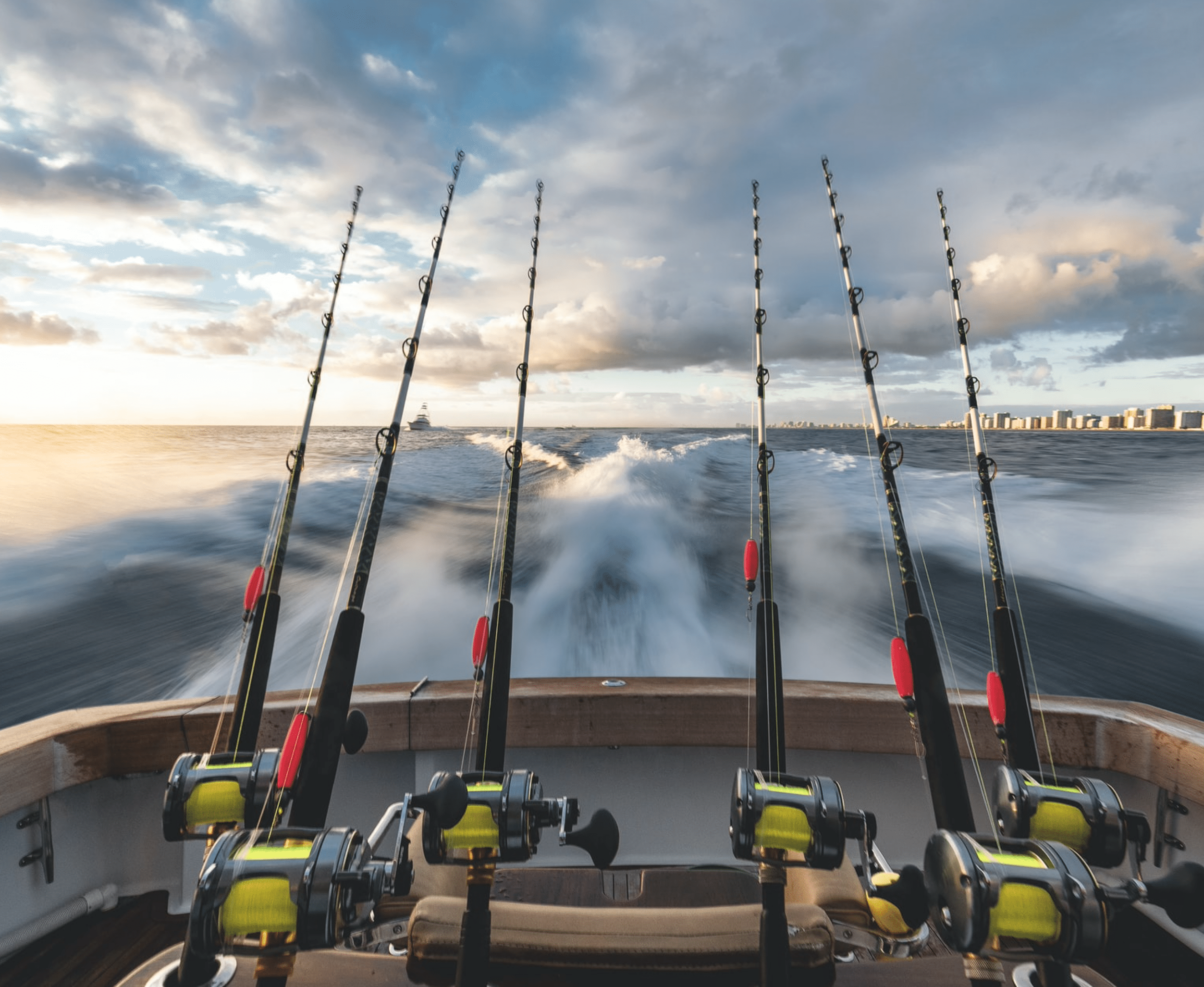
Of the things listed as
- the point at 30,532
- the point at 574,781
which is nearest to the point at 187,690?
the point at 574,781

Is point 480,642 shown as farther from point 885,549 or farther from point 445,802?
point 885,549

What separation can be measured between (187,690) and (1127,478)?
11394 millimetres

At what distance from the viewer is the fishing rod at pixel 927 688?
4.08 feet

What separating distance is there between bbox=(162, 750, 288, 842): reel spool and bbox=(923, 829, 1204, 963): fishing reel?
41.8 inches

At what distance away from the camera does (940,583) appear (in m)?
5.54

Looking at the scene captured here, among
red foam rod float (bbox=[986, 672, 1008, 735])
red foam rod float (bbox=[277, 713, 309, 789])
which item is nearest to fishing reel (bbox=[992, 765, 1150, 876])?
red foam rod float (bbox=[986, 672, 1008, 735])

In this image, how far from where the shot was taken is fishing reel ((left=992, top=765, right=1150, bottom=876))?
1.05 m

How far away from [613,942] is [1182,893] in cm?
71

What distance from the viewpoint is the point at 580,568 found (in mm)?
5336

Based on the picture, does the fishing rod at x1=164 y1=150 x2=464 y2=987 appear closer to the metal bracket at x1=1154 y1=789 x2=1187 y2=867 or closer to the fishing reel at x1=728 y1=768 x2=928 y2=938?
the fishing reel at x1=728 y1=768 x2=928 y2=938

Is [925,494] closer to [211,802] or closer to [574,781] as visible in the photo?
[574,781]

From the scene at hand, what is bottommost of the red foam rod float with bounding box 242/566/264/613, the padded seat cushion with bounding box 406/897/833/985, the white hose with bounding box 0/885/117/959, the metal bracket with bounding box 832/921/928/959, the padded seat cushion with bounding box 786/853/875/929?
the white hose with bounding box 0/885/117/959

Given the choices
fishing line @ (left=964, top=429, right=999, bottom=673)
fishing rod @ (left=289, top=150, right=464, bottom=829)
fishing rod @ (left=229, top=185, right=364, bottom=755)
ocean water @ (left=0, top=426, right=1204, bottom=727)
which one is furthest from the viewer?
ocean water @ (left=0, top=426, right=1204, bottom=727)

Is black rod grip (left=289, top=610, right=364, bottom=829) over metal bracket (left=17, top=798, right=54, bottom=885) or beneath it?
over
